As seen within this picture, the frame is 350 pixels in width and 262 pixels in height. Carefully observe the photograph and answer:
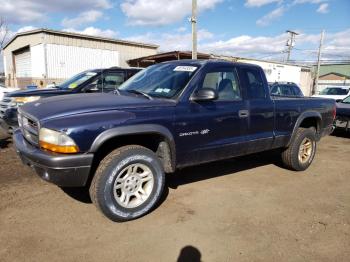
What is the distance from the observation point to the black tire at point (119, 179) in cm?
356

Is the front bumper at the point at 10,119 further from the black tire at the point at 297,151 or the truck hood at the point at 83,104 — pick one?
the black tire at the point at 297,151

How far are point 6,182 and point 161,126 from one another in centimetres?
275

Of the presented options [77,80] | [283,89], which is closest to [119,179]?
[77,80]

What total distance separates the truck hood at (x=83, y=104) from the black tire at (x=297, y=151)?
2871 millimetres

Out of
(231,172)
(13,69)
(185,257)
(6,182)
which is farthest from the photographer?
(13,69)

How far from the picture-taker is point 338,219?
4.05 metres

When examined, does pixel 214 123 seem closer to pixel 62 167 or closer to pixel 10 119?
pixel 62 167

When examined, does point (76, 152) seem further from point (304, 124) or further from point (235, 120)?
point (304, 124)

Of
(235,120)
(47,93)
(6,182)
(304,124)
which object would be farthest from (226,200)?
(47,93)

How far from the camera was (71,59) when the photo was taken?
22031 mm

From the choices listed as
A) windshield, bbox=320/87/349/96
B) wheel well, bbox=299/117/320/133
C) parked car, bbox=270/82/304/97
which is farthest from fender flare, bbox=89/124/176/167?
windshield, bbox=320/87/349/96

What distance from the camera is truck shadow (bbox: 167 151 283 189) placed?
5379 millimetres

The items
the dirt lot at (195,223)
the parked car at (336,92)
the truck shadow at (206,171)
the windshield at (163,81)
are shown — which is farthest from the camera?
the parked car at (336,92)

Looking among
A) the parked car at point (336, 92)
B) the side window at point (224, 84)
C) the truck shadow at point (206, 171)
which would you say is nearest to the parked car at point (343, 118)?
the truck shadow at point (206, 171)
